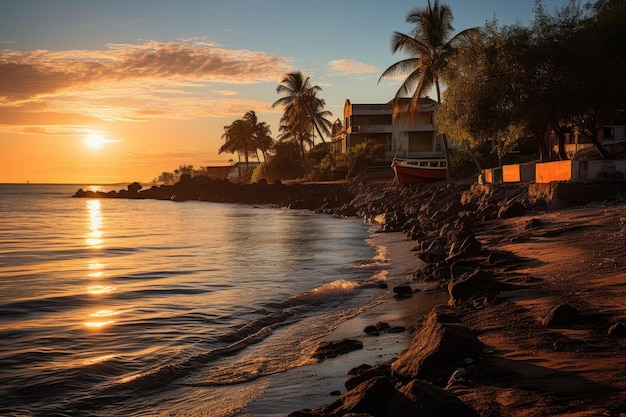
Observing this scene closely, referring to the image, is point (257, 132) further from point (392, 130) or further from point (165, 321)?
point (165, 321)

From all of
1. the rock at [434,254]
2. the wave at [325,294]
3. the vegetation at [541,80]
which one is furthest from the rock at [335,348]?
the vegetation at [541,80]

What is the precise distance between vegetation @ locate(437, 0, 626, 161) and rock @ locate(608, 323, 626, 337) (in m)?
23.0

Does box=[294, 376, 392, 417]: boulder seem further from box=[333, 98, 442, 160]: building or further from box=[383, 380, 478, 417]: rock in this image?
box=[333, 98, 442, 160]: building

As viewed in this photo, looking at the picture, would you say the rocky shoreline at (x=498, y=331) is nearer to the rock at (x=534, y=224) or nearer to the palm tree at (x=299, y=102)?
the rock at (x=534, y=224)

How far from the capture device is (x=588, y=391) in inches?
220

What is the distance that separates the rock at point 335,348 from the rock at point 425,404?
3.44m

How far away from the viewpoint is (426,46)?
44.0 metres

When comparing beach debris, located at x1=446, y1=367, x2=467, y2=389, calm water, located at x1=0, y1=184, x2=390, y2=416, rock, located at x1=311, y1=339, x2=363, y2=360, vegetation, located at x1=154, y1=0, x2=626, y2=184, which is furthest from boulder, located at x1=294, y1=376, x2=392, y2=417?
vegetation, located at x1=154, y1=0, x2=626, y2=184

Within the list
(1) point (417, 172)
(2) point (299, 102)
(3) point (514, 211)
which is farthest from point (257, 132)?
(3) point (514, 211)

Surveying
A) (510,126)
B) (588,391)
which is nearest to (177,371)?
(588,391)

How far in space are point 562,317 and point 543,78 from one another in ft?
79.1

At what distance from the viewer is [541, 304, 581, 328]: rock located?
789 cm

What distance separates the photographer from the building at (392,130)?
73250mm

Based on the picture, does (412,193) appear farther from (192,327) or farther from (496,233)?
(192,327)
